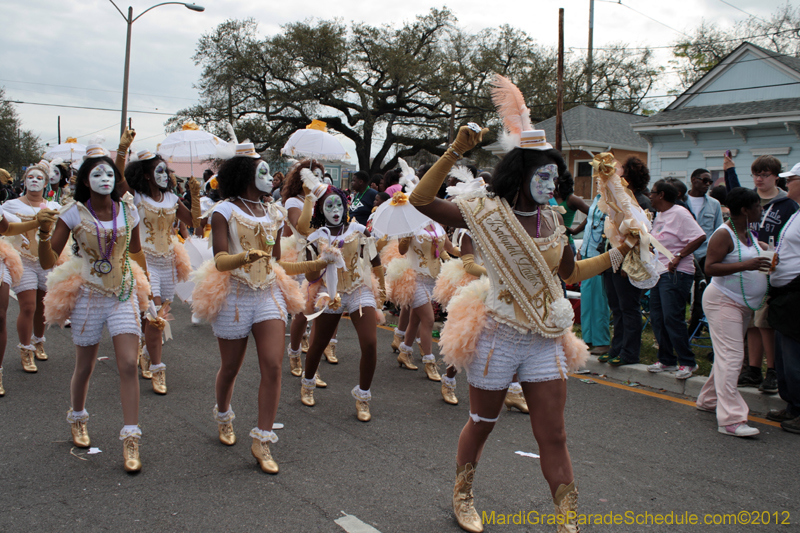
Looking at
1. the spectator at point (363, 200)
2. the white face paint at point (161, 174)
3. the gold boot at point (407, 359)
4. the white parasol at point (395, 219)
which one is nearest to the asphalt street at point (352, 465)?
the gold boot at point (407, 359)

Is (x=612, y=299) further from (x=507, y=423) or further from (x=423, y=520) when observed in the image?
(x=423, y=520)

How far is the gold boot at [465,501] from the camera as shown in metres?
3.50

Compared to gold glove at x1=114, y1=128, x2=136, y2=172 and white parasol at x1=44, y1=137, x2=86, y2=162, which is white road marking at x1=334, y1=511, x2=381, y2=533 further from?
white parasol at x1=44, y1=137, x2=86, y2=162

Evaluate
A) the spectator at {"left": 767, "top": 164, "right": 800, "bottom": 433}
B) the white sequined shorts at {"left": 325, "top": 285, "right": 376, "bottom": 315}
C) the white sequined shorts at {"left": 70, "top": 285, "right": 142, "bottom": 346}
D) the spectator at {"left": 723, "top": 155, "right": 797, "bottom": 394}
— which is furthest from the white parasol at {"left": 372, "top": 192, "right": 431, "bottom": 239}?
the spectator at {"left": 767, "top": 164, "right": 800, "bottom": 433}

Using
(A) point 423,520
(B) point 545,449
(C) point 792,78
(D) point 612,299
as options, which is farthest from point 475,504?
(C) point 792,78

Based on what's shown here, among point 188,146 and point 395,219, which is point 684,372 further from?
point 188,146

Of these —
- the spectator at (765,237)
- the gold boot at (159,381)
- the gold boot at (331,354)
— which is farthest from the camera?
the gold boot at (331,354)

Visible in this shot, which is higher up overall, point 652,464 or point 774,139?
point 774,139

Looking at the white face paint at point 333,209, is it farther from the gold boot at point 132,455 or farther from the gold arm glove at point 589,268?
the gold arm glove at point 589,268

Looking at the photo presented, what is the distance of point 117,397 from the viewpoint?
19.7 ft

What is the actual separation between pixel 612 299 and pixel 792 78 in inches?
673

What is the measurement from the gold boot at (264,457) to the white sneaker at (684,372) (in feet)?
13.9

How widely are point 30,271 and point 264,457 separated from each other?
13.6ft

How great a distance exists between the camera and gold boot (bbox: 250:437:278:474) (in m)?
4.30
